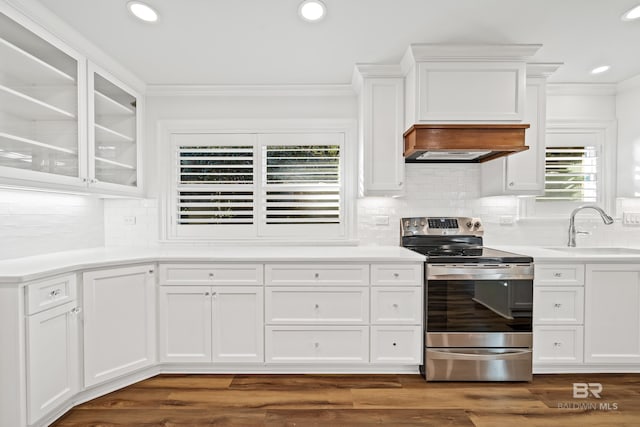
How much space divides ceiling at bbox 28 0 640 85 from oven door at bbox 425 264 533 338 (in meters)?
1.60

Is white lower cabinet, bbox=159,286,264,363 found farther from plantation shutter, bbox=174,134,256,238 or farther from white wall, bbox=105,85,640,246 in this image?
white wall, bbox=105,85,640,246

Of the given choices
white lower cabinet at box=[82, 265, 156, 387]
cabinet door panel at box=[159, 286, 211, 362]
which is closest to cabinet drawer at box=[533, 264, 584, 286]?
cabinet door panel at box=[159, 286, 211, 362]

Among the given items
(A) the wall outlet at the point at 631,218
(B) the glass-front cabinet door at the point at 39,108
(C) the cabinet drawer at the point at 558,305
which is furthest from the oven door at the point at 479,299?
(B) the glass-front cabinet door at the point at 39,108

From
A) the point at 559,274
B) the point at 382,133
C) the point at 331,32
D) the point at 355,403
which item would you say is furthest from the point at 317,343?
the point at 331,32

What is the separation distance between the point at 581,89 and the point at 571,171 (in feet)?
2.41

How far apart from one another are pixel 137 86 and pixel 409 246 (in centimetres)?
275

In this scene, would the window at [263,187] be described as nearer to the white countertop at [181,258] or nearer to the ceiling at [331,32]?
the white countertop at [181,258]

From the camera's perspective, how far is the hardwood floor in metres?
2.09

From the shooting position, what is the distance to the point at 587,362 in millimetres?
2605

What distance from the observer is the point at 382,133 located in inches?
114

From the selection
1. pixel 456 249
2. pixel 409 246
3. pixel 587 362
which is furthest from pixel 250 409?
pixel 587 362

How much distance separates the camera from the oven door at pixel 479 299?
2496 millimetres

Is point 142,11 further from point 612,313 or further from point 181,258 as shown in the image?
point 612,313

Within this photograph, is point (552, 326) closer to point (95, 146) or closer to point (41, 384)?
point (41, 384)
